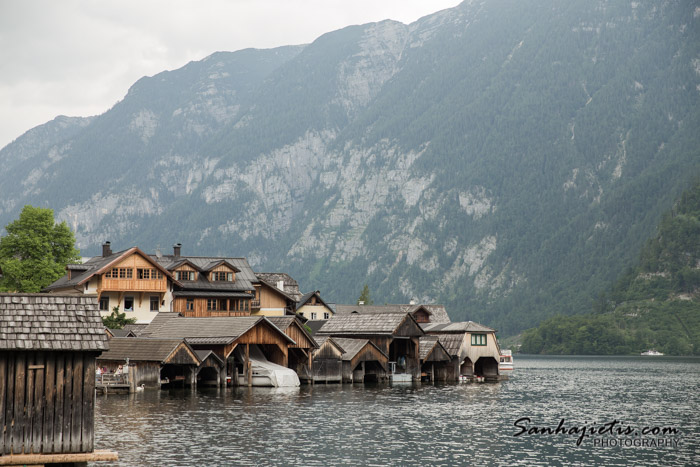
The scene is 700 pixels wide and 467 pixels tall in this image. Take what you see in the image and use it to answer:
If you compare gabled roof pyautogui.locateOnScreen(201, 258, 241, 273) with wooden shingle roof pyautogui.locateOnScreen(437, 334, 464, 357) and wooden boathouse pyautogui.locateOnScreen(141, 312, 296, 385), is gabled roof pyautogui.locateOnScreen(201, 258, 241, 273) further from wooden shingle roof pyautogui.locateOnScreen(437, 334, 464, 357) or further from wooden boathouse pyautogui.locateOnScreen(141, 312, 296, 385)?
wooden shingle roof pyautogui.locateOnScreen(437, 334, 464, 357)

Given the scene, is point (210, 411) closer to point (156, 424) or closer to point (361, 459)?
point (156, 424)

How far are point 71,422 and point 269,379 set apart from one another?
59.7m

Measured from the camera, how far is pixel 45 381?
32031 mm

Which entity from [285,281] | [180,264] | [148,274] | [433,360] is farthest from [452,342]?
[285,281]

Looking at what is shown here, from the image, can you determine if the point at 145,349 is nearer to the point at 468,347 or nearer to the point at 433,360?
the point at 433,360

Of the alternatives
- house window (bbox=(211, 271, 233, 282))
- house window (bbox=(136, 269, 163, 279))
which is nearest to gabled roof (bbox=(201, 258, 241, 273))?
house window (bbox=(211, 271, 233, 282))

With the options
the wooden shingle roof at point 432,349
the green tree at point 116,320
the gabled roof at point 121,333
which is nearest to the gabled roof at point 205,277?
the green tree at point 116,320

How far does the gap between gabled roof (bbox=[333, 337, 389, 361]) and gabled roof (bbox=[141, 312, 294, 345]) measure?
10.8 m

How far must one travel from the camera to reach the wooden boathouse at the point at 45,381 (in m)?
31.4

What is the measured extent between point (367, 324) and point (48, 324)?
249 feet

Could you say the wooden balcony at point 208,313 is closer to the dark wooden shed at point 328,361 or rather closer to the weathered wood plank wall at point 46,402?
the dark wooden shed at point 328,361

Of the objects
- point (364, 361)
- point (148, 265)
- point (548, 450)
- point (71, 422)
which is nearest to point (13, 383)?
point (71, 422)

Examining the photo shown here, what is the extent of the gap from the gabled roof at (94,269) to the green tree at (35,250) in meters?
2.84

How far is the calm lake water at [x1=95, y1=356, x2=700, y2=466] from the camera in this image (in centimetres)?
4441
